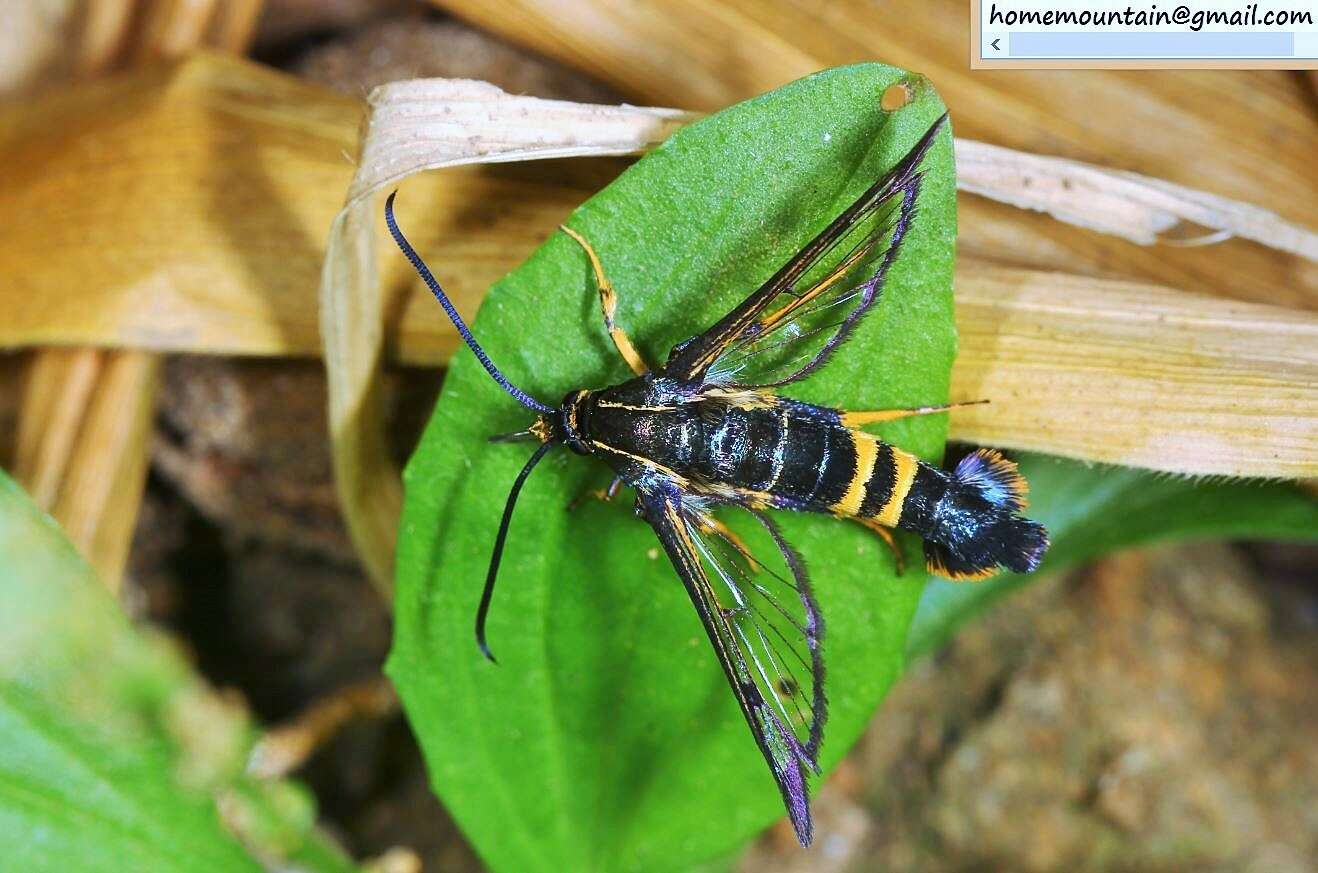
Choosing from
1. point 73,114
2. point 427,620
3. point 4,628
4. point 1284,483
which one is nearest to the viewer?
point 4,628

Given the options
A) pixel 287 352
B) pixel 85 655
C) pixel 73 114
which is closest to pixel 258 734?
pixel 85 655

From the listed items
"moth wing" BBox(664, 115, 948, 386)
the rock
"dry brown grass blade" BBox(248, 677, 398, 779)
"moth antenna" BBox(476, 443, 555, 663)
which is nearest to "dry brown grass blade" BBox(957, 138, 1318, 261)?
"moth wing" BBox(664, 115, 948, 386)

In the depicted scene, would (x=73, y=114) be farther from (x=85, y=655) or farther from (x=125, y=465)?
(x=85, y=655)

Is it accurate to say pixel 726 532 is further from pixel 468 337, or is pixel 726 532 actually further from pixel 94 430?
→ pixel 94 430

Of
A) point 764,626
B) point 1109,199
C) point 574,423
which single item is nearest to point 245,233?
point 574,423

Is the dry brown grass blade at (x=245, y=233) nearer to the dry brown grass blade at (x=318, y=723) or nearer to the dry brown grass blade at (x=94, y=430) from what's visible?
the dry brown grass blade at (x=94, y=430)

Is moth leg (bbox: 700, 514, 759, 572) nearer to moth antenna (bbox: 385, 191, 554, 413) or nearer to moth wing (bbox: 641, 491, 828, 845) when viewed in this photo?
moth wing (bbox: 641, 491, 828, 845)
